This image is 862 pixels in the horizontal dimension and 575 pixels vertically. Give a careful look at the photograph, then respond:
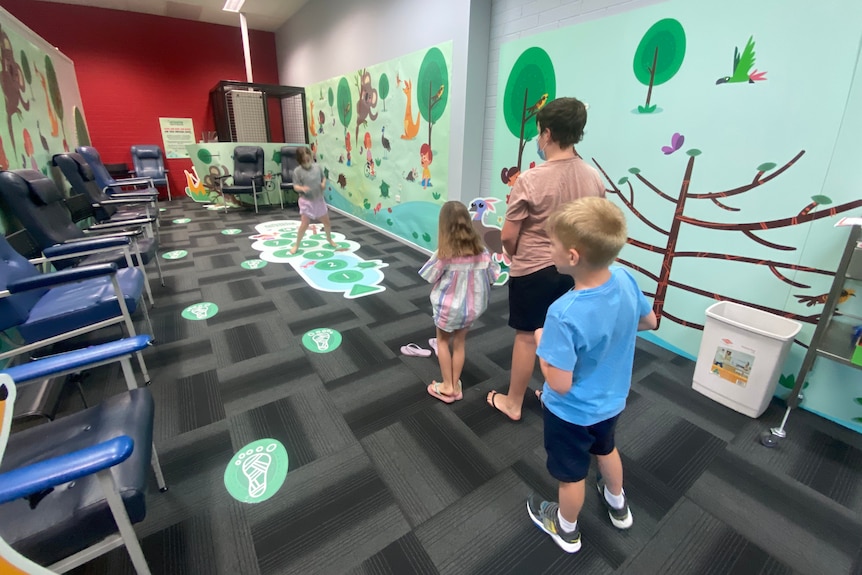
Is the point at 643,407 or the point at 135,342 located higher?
the point at 135,342

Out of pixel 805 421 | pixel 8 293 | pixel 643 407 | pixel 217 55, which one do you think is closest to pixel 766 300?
pixel 805 421

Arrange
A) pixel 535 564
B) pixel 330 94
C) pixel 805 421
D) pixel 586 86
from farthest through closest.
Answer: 1. pixel 330 94
2. pixel 586 86
3. pixel 805 421
4. pixel 535 564

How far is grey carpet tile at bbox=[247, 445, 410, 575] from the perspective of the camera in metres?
1.21

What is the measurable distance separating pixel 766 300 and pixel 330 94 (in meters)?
5.66

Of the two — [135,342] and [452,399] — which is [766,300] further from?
[135,342]

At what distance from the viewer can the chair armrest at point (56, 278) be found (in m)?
1.58

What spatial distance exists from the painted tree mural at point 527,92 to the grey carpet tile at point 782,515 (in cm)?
235

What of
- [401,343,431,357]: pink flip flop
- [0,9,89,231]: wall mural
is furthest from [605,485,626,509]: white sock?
[0,9,89,231]: wall mural

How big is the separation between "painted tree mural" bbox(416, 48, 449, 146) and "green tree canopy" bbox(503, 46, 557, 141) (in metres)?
0.64

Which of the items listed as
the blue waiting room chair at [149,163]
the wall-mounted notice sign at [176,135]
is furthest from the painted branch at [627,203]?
the wall-mounted notice sign at [176,135]

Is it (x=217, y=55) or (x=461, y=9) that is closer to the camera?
(x=461, y=9)

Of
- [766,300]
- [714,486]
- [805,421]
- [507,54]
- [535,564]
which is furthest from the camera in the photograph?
[507,54]

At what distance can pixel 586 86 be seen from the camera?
97.3 inches

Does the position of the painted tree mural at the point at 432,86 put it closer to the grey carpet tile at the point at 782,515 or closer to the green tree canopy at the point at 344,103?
the green tree canopy at the point at 344,103
